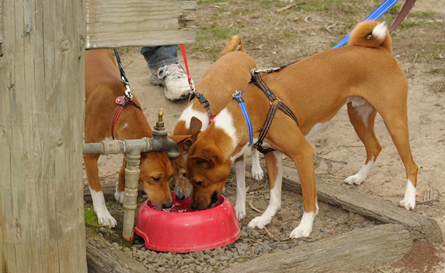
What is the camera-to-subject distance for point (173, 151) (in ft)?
14.4

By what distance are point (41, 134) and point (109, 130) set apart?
5.64 ft

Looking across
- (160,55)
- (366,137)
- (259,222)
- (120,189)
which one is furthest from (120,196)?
(160,55)

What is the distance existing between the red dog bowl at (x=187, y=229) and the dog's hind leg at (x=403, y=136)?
1.46 metres

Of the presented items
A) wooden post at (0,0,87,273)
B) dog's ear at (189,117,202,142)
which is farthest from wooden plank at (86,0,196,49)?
dog's ear at (189,117,202,142)

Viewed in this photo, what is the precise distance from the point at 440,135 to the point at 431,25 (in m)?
3.42

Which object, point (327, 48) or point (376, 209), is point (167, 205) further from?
point (327, 48)

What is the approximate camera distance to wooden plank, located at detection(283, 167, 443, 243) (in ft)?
14.4

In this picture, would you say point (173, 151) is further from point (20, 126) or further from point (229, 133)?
point (20, 126)

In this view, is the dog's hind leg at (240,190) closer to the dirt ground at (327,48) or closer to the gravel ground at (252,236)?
the gravel ground at (252,236)

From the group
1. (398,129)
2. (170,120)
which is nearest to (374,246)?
(398,129)

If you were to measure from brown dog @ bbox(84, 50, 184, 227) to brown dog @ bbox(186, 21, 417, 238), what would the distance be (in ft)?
0.76

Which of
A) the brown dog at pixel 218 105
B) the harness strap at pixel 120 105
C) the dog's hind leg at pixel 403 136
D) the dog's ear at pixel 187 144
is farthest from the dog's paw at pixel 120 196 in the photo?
the dog's hind leg at pixel 403 136

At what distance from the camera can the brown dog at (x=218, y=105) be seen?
488 centimetres

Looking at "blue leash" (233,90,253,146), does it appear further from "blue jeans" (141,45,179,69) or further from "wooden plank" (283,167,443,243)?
"blue jeans" (141,45,179,69)
